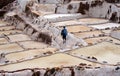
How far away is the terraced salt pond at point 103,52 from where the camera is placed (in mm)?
8518

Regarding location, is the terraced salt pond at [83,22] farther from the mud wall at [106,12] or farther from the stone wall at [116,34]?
the stone wall at [116,34]

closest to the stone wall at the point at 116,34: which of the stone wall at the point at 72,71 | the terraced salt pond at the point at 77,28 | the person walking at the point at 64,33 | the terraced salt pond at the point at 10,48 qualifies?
the terraced salt pond at the point at 77,28

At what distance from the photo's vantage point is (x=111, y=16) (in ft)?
48.8

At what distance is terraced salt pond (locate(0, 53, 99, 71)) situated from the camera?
778cm

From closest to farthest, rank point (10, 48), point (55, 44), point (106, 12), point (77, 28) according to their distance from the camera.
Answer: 1. point (10, 48)
2. point (55, 44)
3. point (77, 28)
4. point (106, 12)

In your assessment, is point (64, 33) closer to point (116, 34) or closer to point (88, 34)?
point (88, 34)

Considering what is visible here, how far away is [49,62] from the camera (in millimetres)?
8070

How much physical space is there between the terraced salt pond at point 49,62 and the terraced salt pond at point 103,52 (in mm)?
518

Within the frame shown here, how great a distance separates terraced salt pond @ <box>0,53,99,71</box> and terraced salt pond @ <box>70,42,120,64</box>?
1.70 feet

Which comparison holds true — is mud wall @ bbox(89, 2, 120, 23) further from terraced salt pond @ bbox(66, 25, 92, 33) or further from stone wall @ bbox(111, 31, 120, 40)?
stone wall @ bbox(111, 31, 120, 40)

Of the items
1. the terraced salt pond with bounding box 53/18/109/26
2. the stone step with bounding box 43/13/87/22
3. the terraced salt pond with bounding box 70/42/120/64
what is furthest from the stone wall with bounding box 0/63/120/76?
the stone step with bounding box 43/13/87/22

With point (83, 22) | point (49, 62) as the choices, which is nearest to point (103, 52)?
point (49, 62)

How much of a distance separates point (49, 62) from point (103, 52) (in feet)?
6.35

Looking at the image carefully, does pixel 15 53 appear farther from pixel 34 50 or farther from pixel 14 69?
pixel 14 69
